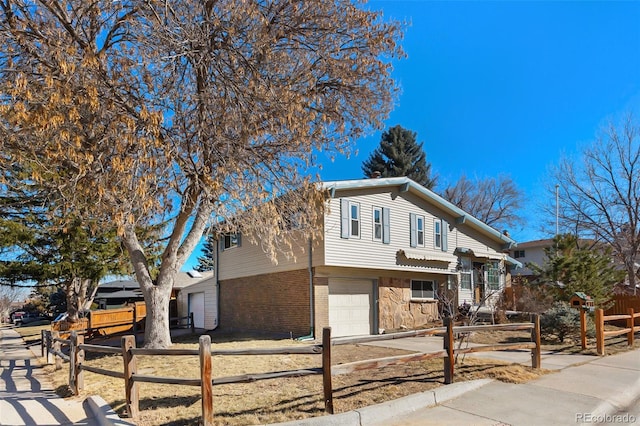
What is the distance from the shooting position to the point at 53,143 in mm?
9164

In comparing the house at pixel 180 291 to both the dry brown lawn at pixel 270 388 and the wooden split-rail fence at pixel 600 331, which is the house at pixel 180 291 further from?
the wooden split-rail fence at pixel 600 331

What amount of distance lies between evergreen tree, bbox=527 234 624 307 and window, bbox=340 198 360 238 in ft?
22.9

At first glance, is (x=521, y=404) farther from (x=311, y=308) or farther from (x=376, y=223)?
(x=376, y=223)

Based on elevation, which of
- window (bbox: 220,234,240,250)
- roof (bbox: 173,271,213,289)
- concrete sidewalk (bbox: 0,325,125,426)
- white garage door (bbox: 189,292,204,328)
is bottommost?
white garage door (bbox: 189,292,204,328)

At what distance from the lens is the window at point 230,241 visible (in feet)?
68.8

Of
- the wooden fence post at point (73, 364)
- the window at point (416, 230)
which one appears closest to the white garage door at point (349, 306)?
the window at point (416, 230)

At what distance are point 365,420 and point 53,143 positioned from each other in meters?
7.85

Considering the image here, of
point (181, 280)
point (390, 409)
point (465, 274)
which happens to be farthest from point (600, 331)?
point (181, 280)

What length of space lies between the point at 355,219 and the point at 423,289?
585cm

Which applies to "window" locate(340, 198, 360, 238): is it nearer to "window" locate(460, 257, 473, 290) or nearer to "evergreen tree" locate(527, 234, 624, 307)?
"evergreen tree" locate(527, 234, 624, 307)

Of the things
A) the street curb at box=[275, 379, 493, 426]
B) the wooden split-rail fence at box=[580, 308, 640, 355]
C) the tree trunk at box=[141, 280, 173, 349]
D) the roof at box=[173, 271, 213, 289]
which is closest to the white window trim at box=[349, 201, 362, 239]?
the tree trunk at box=[141, 280, 173, 349]

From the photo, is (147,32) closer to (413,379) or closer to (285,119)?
(285,119)

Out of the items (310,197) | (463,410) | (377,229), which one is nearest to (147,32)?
(310,197)

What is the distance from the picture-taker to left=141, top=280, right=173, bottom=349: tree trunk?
13.2 metres
